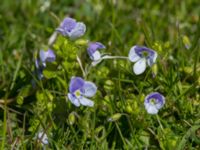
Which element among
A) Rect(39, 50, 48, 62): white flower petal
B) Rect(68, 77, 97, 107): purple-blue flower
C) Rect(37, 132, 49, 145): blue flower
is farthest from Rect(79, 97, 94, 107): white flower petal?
Rect(39, 50, 48, 62): white flower petal

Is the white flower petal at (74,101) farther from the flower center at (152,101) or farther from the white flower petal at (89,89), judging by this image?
the flower center at (152,101)

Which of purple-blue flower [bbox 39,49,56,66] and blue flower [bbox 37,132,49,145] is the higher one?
purple-blue flower [bbox 39,49,56,66]

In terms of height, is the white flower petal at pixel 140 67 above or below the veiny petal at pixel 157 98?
above

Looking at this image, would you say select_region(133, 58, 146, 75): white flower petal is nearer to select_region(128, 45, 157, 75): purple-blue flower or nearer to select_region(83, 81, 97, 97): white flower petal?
select_region(128, 45, 157, 75): purple-blue flower

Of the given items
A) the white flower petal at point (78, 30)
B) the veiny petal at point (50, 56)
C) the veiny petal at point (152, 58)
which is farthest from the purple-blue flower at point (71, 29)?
the veiny petal at point (152, 58)

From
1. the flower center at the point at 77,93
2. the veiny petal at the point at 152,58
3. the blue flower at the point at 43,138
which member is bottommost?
the blue flower at the point at 43,138
